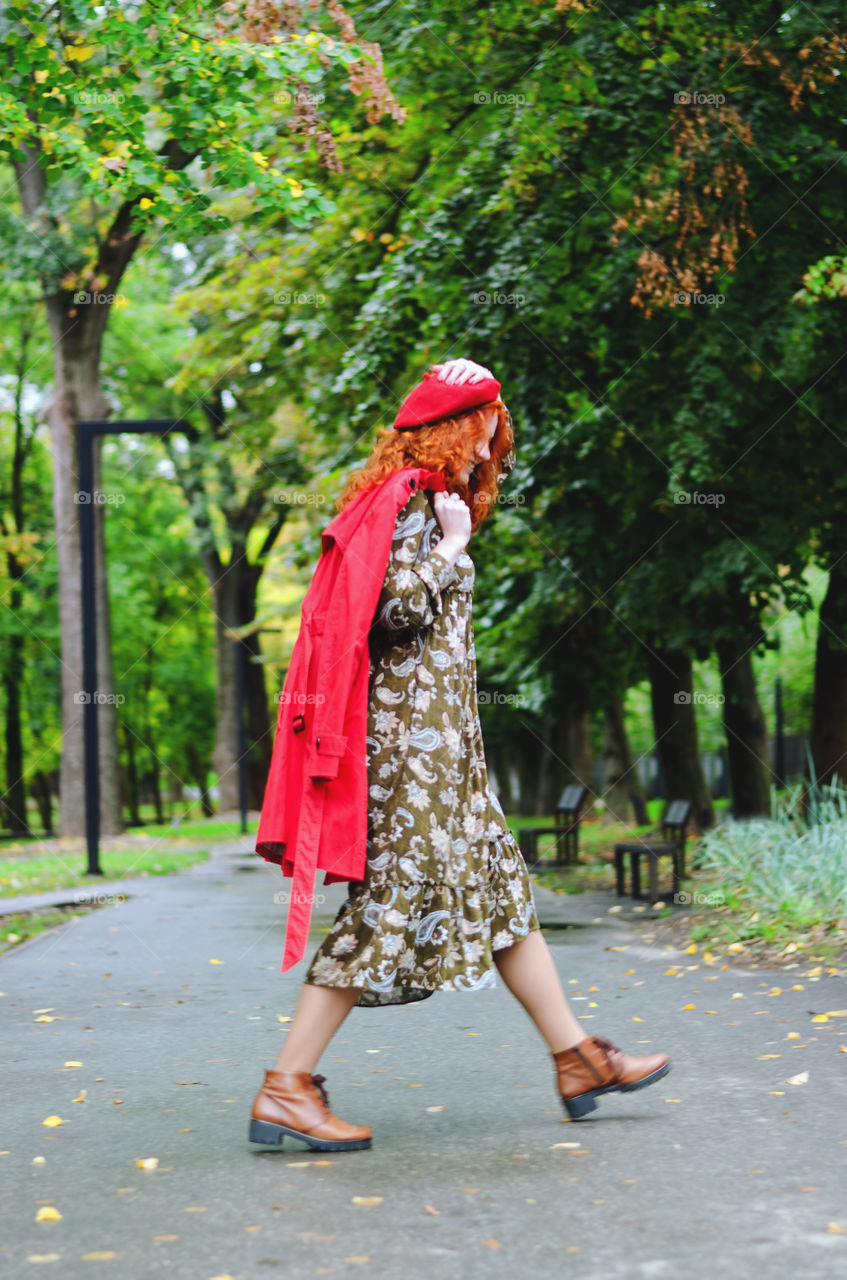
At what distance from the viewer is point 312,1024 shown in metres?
3.93

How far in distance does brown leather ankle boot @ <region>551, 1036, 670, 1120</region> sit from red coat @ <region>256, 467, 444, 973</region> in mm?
836

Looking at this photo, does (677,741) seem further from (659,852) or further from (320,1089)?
(320,1089)

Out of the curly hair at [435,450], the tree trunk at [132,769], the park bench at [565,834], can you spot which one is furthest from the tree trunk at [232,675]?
the curly hair at [435,450]

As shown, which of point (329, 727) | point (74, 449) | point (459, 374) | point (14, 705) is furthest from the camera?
point (14, 705)

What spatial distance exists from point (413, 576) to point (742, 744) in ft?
34.1

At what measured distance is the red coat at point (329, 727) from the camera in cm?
386

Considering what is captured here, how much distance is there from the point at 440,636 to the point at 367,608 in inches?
11.6

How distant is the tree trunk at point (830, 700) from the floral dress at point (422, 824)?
8543 mm

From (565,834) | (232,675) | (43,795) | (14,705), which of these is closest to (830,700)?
(565,834)

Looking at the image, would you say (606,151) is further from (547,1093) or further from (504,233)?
(547,1093)

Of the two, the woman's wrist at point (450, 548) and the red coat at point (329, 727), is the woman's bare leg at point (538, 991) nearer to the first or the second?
the red coat at point (329, 727)

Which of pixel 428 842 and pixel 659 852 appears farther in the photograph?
pixel 659 852

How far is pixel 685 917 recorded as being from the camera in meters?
9.50

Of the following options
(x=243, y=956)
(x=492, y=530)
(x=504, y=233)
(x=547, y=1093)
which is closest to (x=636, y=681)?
(x=492, y=530)
